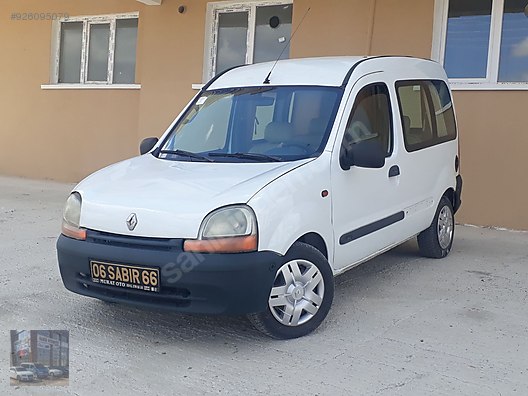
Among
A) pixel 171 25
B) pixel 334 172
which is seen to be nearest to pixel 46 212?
pixel 171 25

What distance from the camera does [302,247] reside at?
416 centimetres

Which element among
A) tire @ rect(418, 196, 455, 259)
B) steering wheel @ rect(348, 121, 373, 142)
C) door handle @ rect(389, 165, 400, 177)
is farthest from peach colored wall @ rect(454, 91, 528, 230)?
steering wheel @ rect(348, 121, 373, 142)

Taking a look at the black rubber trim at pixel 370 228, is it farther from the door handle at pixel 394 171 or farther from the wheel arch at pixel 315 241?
the door handle at pixel 394 171

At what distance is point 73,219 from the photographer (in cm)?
425

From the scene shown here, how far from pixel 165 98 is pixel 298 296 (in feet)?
22.9

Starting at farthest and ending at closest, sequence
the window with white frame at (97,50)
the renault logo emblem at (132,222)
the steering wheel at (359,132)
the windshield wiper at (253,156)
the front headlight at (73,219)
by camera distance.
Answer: the window with white frame at (97,50) → the steering wheel at (359,132) → the windshield wiper at (253,156) → the front headlight at (73,219) → the renault logo emblem at (132,222)

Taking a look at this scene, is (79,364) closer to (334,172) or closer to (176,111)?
(334,172)

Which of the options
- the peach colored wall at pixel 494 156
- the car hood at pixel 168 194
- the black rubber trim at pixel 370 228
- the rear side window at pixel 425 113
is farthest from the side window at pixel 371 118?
the peach colored wall at pixel 494 156

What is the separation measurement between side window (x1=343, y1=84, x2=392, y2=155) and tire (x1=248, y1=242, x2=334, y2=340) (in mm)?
990

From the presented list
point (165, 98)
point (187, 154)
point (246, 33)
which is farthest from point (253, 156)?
point (165, 98)

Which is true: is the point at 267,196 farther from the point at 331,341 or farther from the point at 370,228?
the point at 370,228

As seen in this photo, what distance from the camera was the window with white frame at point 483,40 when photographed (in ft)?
26.1

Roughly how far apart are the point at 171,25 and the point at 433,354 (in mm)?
7915

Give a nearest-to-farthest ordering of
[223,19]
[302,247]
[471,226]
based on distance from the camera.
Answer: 1. [302,247]
2. [471,226]
3. [223,19]
